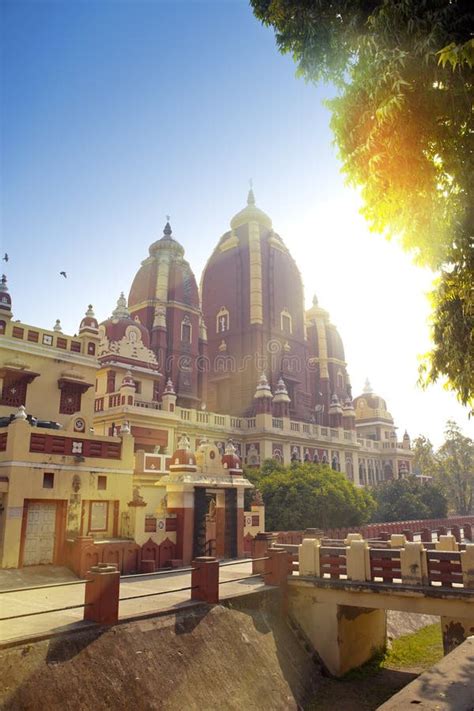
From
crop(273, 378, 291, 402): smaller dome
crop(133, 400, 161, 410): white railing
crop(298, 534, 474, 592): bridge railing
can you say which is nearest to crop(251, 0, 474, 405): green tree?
crop(298, 534, 474, 592): bridge railing

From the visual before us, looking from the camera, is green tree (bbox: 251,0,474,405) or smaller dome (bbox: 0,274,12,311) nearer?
green tree (bbox: 251,0,474,405)

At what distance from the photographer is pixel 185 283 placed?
129 ft

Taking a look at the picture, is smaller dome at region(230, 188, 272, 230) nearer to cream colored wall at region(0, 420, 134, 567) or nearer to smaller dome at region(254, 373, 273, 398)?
smaller dome at region(254, 373, 273, 398)

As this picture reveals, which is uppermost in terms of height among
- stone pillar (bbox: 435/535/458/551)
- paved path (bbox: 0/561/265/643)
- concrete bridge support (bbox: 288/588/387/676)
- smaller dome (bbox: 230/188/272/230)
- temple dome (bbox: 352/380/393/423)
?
smaller dome (bbox: 230/188/272/230)

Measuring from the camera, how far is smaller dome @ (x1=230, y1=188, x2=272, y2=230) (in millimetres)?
46062

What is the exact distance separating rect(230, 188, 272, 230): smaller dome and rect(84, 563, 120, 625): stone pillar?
128ft

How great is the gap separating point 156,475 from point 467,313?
13661mm

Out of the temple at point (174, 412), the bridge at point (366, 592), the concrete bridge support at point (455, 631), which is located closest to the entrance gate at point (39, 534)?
the temple at point (174, 412)

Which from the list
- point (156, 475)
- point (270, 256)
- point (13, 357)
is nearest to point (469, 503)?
point (270, 256)

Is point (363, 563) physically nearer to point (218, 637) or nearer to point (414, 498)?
point (218, 637)

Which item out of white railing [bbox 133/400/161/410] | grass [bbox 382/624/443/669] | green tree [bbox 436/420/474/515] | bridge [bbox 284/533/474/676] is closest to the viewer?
bridge [bbox 284/533/474/676]

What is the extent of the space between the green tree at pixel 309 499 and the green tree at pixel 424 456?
30.9 meters

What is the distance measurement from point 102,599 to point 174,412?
21645 mm

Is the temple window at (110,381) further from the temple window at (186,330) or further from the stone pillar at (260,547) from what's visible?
the stone pillar at (260,547)
